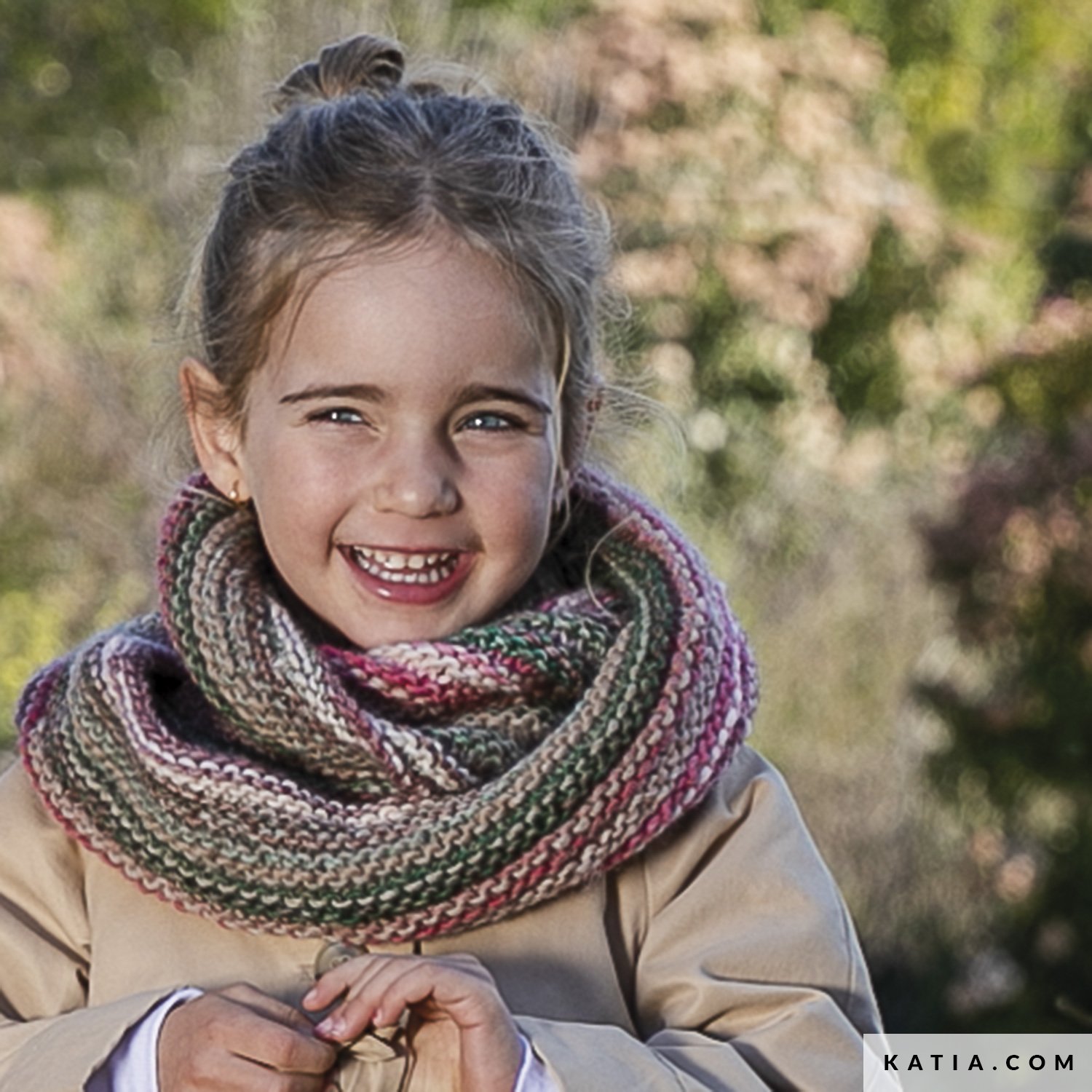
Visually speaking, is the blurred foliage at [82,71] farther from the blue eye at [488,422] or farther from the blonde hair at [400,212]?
the blue eye at [488,422]

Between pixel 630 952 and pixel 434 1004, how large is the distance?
32 centimetres

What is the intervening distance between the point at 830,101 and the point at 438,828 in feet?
18.4

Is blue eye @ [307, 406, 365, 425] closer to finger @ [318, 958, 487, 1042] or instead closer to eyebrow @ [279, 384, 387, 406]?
eyebrow @ [279, 384, 387, 406]

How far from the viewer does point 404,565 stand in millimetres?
2105

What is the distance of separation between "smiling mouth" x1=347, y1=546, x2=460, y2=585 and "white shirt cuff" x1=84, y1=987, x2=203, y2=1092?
474 mm

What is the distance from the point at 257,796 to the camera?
200cm

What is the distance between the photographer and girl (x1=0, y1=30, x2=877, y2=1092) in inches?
77.9

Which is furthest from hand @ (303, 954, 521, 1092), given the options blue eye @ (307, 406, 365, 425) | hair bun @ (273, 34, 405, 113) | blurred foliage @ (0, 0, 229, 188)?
blurred foliage @ (0, 0, 229, 188)

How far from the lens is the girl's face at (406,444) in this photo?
6.73ft

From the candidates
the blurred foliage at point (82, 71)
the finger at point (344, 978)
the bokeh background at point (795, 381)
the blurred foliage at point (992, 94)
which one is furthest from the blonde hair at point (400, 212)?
the blurred foliage at point (992, 94)

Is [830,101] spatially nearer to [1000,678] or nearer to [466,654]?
[1000,678]

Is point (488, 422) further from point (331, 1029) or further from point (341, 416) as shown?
point (331, 1029)

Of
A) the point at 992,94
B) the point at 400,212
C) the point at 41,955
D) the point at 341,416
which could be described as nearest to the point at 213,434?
the point at 341,416

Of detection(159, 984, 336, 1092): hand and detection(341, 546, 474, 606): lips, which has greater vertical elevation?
detection(341, 546, 474, 606): lips
